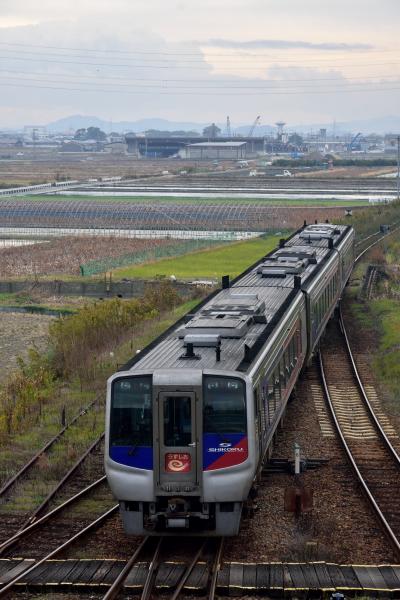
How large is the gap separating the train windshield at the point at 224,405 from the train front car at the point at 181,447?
0.01 metres

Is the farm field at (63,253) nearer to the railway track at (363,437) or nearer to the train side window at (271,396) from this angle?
the railway track at (363,437)

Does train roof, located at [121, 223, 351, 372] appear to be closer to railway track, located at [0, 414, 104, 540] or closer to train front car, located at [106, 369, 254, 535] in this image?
train front car, located at [106, 369, 254, 535]

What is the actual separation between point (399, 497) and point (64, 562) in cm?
512

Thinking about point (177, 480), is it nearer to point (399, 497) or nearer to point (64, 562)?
point (64, 562)

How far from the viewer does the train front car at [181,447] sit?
12.1m

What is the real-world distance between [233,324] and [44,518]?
12.0 ft

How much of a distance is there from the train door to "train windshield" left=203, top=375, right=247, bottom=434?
184 millimetres

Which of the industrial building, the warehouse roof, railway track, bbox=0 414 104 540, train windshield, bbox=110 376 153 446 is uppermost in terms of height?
train windshield, bbox=110 376 153 446

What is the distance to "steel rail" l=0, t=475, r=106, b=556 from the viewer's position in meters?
12.7

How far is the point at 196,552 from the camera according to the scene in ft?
40.3

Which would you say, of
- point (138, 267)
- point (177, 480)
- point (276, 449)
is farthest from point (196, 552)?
point (138, 267)

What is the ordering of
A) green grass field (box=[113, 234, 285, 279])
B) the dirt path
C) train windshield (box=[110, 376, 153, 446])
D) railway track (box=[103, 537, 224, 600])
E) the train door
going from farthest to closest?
green grass field (box=[113, 234, 285, 279]), the dirt path, train windshield (box=[110, 376, 153, 446]), the train door, railway track (box=[103, 537, 224, 600])

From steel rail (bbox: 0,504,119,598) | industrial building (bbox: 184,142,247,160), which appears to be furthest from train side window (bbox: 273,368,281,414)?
industrial building (bbox: 184,142,247,160)

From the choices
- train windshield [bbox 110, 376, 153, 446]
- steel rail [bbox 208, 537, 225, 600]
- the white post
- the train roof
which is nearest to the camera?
steel rail [bbox 208, 537, 225, 600]
